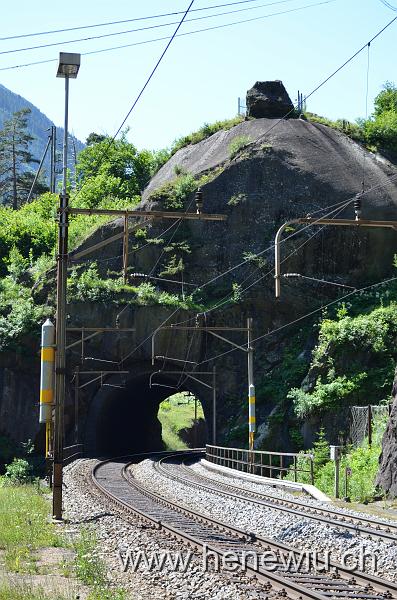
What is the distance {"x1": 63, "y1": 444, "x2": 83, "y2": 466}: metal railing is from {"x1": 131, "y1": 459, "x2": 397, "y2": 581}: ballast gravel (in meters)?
18.2

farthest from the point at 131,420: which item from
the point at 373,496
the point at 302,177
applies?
the point at 373,496

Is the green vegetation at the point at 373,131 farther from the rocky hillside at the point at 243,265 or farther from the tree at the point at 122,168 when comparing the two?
the tree at the point at 122,168

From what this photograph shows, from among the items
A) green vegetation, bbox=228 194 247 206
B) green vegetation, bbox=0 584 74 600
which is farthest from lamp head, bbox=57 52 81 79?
green vegetation, bbox=228 194 247 206

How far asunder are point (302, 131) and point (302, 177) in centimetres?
499

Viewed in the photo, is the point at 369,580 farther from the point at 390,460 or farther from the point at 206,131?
the point at 206,131

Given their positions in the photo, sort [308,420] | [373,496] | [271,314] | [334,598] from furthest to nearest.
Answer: [271,314] → [308,420] → [373,496] → [334,598]

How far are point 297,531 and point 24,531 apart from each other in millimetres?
4604

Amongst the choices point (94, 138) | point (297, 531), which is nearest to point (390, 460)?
point (297, 531)

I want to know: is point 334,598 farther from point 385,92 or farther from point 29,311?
point 385,92

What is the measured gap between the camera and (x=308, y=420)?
124 feet

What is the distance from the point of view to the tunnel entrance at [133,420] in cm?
4978

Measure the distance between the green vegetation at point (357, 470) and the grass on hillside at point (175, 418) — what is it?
38678mm

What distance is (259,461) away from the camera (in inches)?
1430

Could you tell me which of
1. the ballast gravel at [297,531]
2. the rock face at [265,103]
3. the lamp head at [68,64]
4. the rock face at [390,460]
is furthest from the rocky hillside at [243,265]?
the lamp head at [68,64]
